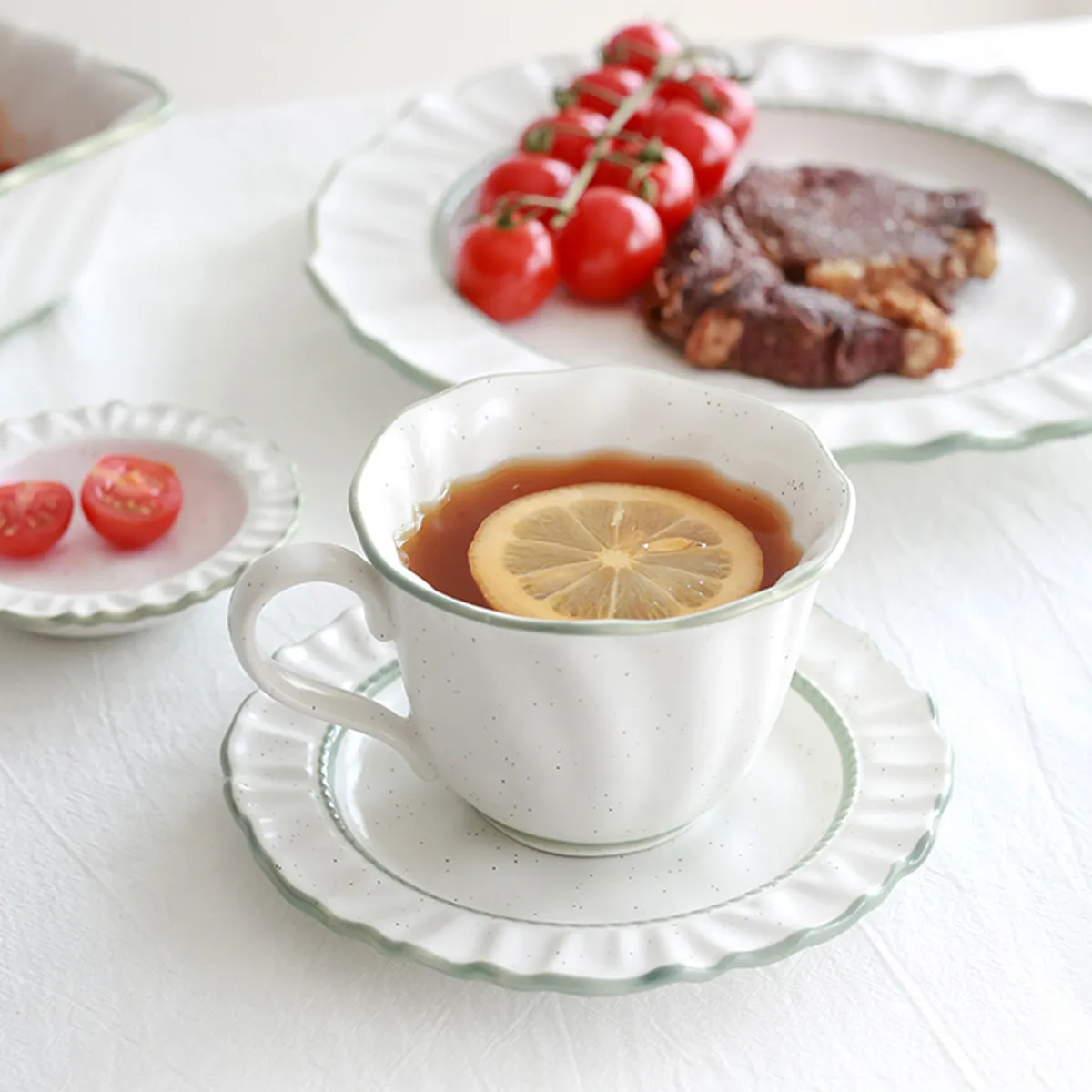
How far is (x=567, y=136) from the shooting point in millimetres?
1590

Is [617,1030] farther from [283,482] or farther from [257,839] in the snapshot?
[283,482]

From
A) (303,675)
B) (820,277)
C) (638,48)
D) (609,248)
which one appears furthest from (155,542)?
(638,48)

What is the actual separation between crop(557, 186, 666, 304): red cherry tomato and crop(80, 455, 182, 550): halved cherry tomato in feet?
1.68

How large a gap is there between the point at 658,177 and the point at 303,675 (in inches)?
34.6

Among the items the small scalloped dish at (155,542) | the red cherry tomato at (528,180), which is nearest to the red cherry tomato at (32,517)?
the small scalloped dish at (155,542)

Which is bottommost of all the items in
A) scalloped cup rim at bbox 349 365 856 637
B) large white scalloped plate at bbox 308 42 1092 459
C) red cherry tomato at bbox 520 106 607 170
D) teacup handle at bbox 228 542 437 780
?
large white scalloped plate at bbox 308 42 1092 459

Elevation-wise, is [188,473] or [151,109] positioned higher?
[151,109]

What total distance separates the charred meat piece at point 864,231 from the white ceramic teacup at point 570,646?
57cm

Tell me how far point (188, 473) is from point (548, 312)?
1.47 ft

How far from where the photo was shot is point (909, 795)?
31.0 inches

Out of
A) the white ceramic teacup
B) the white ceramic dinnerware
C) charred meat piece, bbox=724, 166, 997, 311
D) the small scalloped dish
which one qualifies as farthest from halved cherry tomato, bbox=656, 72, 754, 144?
the white ceramic teacup

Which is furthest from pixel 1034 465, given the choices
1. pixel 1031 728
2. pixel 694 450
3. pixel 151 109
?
pixel 151 109

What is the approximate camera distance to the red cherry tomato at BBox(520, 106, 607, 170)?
1.55 metres

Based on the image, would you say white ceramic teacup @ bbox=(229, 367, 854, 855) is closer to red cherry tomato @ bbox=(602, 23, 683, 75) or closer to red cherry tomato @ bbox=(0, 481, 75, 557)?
red cherry tomato @ bbox=(0, 481, 75, 557)
